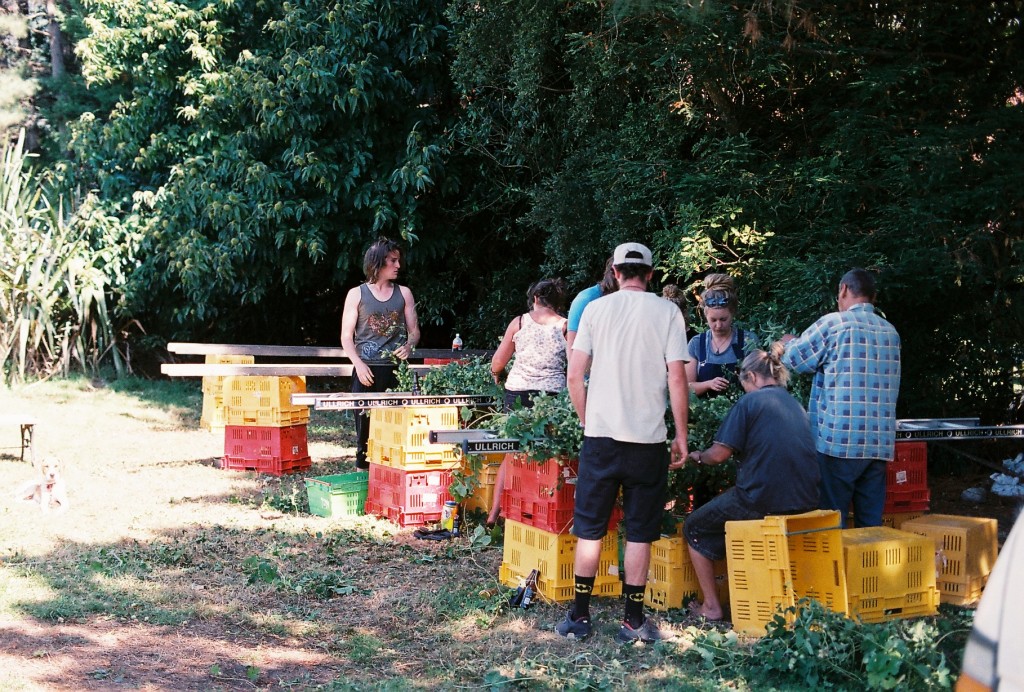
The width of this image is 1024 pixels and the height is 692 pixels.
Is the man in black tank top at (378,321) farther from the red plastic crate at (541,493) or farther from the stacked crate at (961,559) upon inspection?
the stacked crate at (961,559)

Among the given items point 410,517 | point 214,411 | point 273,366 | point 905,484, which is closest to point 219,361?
Answer: point 214,411

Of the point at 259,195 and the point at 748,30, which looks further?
the point at 259,195

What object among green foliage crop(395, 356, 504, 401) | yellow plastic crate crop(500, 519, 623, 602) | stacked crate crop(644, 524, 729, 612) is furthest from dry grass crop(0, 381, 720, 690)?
green foliage crop(395, 356, 504, 401)

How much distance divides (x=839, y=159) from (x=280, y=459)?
6.20m

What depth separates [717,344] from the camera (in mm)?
6949

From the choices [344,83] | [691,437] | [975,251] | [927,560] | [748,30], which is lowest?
[927,560]

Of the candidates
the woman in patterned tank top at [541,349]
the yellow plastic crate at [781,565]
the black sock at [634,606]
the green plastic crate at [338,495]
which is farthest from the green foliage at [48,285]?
the yellow plastic crate at [781,565]

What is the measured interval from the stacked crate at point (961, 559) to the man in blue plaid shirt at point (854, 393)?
40cm

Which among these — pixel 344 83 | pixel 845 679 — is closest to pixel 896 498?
pixel 845 679

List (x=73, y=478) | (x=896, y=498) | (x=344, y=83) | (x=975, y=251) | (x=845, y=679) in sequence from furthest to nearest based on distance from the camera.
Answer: (x=344, y=83), (x=73, y=478), (x=975, y=251), (x=896, y=498), (x=845, y=679)

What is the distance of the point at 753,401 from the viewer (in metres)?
5.64

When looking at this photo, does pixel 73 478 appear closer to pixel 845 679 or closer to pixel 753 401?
pixel 753 401

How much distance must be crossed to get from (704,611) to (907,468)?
208 cm

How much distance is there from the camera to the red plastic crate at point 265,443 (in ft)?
34.7
